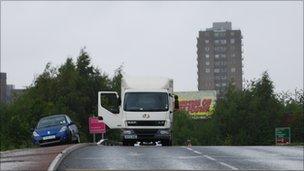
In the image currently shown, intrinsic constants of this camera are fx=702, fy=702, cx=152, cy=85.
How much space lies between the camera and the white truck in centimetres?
3133

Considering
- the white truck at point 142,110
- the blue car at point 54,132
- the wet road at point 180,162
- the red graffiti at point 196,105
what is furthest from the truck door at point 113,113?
the red graffiti at point 196,105

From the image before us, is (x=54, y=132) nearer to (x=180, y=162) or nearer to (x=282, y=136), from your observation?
(x=180, y=162)

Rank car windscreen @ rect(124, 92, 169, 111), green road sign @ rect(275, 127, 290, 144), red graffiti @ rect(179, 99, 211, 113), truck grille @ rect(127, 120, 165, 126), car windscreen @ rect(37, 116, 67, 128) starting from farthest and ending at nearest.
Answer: red graffiti @ rect(179, 99, 211, 113) < green road sign @ rect(275, 127, 290, 144) < car windscreen @ rect(37, 116, 67, 128) < truck grille @ rect(127, 120, 165, 126) < car windscreen @ rect(124, 92, 169, 111)

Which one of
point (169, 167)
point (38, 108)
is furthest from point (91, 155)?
point (38, 108)

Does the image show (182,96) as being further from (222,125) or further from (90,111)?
(90,111)

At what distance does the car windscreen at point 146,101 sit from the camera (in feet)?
103

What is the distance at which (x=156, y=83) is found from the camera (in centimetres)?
3189

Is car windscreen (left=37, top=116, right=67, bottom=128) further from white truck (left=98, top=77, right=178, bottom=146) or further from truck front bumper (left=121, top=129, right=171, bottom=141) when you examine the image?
truck front bumper (left=121, top=129, right=171, bottom=141)

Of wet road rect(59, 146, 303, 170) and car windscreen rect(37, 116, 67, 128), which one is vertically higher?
car windscreen rect(37, 116, 67, 128)

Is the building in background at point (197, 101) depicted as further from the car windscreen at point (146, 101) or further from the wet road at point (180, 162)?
the wet road at point (180, 162)

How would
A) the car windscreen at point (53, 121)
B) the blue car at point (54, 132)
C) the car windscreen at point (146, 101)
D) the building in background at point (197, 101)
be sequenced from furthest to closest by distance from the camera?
the building in background at point (197, 101) < the car windscreen at point (53, 121) < the blue car at point (54, 132) < the car windscreen at point (146, 101)

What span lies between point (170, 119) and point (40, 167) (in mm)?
16701

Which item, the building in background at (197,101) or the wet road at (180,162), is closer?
the wet road at (180,162)

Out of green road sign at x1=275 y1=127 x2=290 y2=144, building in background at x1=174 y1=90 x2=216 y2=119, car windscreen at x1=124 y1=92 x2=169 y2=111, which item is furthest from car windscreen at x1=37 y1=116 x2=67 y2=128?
building in background at x1=174 y1=90 x2=216 y2=119
